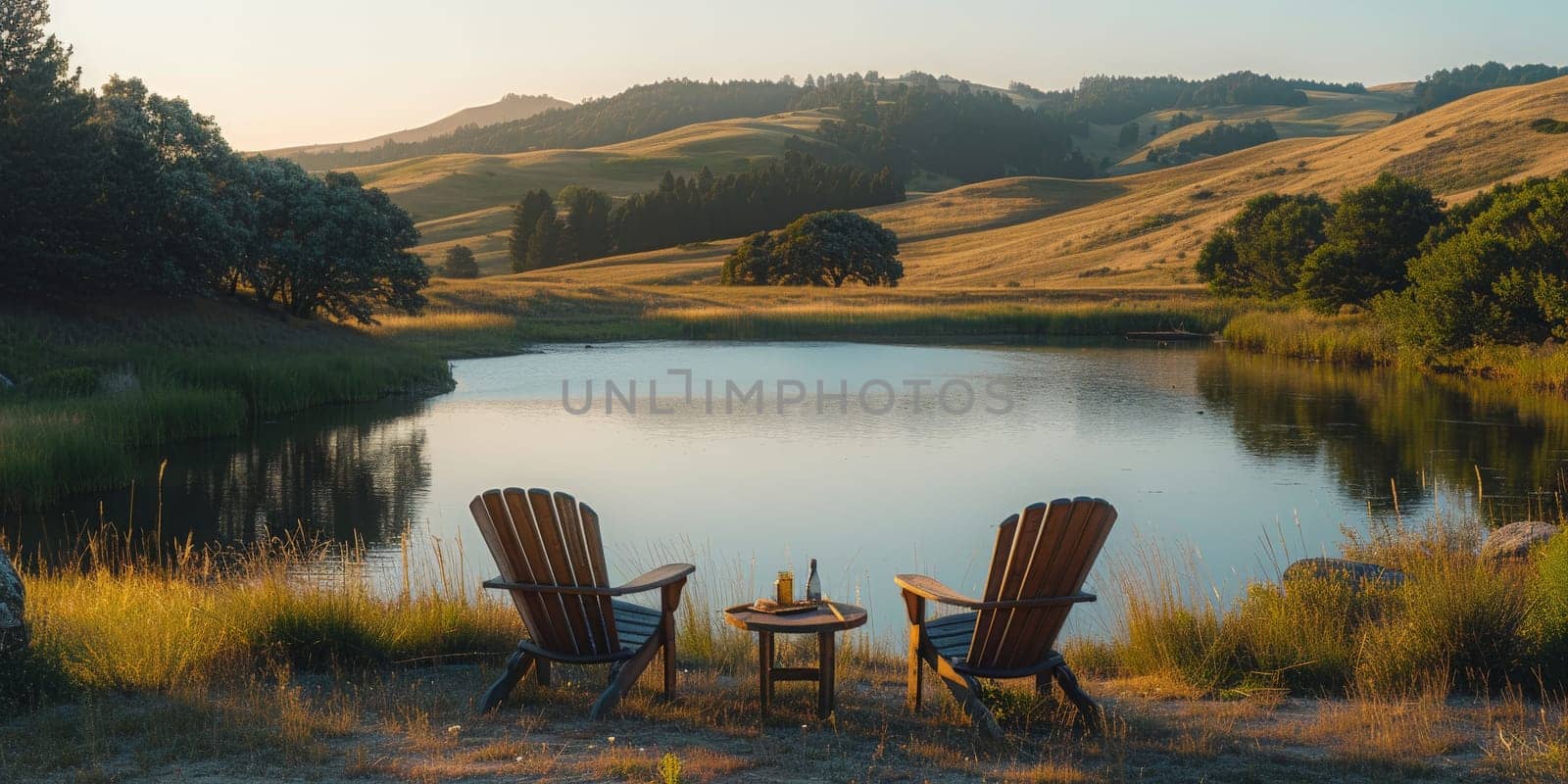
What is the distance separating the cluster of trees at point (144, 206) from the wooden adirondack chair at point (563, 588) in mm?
21970

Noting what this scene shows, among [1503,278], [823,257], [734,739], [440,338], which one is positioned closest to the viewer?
[734,739]

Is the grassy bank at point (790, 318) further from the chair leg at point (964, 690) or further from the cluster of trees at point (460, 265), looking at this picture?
the chair leg at point (964, 690)

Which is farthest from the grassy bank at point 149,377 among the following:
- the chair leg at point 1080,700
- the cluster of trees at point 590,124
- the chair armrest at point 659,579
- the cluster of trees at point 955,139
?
the cluster of trees at point 590,124

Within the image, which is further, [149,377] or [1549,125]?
[1549,125]

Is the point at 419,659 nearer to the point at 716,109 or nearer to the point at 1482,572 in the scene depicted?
the point at 1482,572

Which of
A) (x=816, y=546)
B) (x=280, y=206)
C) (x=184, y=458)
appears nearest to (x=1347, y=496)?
(x=816, y=546)

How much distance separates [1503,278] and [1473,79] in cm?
16986

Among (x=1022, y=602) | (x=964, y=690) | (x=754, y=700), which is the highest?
(x=1022, y=602)

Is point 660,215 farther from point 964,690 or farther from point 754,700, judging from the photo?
point 964,690

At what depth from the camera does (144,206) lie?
26375 mm

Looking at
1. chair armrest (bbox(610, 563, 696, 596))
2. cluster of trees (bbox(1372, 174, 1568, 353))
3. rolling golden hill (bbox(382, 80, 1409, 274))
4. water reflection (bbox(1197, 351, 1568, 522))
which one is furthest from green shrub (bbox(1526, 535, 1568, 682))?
rolling golden hill (bbox(382, 80, 1409, 274))

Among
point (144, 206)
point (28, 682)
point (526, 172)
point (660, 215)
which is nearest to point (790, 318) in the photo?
point (144, 206)

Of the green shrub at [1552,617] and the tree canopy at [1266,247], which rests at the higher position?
the tree canopy at [1266,247]

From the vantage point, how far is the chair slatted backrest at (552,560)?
230 inches
